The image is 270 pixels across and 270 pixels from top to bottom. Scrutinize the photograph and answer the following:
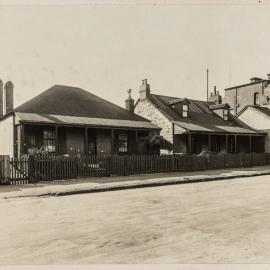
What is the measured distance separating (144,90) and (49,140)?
11.7m

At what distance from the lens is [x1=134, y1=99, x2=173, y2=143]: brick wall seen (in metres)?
28.6

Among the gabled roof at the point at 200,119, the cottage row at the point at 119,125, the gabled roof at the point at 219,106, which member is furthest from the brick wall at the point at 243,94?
the gabled roof at the point at 219,106

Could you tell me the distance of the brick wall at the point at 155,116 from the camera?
28.6m

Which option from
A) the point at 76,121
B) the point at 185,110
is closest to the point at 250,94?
the point at 185,110

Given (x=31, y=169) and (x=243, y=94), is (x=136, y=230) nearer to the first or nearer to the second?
(x=31, y=169)

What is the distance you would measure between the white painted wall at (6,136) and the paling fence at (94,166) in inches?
255

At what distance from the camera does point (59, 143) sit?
22906 millimetres

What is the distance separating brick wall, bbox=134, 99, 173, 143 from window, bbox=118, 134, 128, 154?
376 cm

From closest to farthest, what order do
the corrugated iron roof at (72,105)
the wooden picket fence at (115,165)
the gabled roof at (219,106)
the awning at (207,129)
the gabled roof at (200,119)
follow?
1. the wooden picket fence at (115,165)
2. the corrugated iron roof at (72,105)
3. the awning at (207,129)
4. the gabled roof at (200,119)
5. the gabled roof at (219,106)

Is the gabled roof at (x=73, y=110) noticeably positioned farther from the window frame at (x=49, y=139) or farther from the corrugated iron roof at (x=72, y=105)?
the window frame at (x=49, y=139)

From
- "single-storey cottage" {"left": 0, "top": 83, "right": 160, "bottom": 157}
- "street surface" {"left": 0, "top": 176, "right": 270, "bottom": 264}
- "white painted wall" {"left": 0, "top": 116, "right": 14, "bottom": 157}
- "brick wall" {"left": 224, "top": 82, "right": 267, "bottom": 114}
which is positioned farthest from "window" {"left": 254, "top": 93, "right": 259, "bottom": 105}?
"street surface" {"left": 0, "top": 176, "right": 270, "bottom": 264}

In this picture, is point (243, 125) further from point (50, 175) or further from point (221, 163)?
point (50, 175)

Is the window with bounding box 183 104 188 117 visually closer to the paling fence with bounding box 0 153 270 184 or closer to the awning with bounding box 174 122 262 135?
the awning with bounding box 174 122 262 135

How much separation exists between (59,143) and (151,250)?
17953 millimetres
